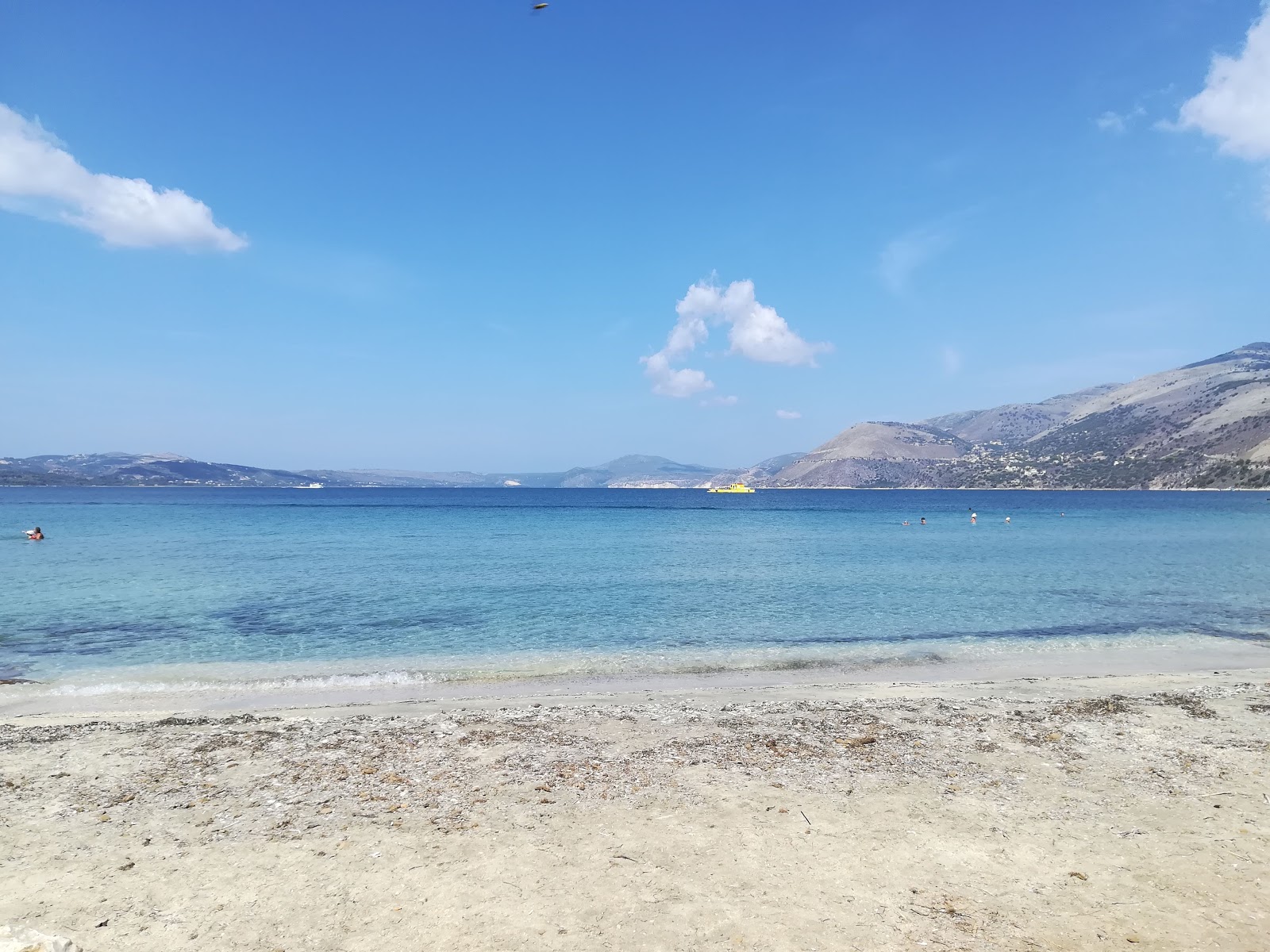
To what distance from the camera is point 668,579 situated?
32.7 meters

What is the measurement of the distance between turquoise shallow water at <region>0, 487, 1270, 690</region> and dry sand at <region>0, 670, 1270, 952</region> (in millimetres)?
5896

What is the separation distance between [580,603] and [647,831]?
18291mm

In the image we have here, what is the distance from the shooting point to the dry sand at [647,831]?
604cm

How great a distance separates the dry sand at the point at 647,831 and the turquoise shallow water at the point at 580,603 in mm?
5896

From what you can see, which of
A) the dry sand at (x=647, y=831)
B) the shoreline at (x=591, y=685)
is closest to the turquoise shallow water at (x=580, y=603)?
the shoreline at (x=591, y=685)

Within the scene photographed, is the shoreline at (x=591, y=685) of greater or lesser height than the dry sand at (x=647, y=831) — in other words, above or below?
below

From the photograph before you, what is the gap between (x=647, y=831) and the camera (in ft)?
25.5

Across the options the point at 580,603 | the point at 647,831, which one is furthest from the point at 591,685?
the point at 580,603

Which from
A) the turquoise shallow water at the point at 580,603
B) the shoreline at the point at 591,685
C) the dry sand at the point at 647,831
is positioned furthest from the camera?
the turquoise shallow water at the point at 580,603

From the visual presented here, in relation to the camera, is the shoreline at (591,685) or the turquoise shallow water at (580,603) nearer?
the shoreline at (591,685)

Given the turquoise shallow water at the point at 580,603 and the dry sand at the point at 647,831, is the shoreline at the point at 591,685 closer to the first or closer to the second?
the turquoise shallow water at the point at 580,603

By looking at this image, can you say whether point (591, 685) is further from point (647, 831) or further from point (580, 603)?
point (580, 603)

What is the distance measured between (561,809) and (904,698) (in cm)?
792

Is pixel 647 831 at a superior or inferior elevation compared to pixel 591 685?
superior
